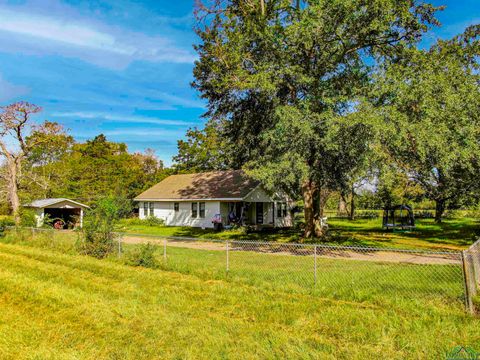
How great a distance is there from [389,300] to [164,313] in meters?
4.63

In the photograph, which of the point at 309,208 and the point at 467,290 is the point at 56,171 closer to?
the point at 309,208

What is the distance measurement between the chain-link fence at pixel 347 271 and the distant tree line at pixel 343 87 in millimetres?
3278

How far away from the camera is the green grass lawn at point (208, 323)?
5.10 meters

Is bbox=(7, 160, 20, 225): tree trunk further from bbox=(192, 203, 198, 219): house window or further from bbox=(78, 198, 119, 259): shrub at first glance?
bbox=(78, 198, 119, 259): shrub

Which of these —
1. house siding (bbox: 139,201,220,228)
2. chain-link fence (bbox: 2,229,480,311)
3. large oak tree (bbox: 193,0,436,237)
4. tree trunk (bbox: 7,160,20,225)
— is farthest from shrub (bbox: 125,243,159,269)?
tree trunk (bbox: 7,160,20,225)

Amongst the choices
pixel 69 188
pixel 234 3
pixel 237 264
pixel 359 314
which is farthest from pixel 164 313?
pixel 69 188

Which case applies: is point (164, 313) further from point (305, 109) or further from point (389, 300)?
point (305, 109)

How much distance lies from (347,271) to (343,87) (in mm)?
9094

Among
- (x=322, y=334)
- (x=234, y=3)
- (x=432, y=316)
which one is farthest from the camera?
(x=234, y=3)

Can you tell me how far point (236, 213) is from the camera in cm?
2903

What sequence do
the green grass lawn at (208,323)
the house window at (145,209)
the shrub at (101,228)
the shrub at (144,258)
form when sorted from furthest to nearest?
the house window at (145,209)
the shrub at (101,228)
the shrub at (144,258)
the green grass lawn at (208,323)

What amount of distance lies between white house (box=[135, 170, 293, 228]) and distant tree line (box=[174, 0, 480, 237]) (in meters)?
9.69

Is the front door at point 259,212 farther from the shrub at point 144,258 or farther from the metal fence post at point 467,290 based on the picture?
the metal fence post at point 467,290

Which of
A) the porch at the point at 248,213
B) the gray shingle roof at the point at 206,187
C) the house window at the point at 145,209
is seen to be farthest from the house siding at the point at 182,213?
the porch at the point at 248,213
